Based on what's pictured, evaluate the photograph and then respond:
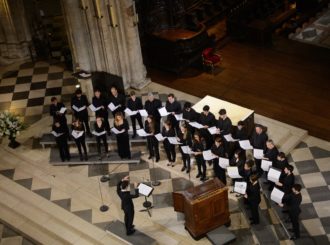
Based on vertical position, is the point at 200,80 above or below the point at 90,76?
below

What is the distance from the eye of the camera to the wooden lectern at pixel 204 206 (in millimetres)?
10383

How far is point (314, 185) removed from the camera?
11758mm

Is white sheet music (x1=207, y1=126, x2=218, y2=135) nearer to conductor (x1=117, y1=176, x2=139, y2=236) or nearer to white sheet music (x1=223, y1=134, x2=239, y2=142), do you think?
white sheet music (x1=223, y1=134, x2=239, y2=142)

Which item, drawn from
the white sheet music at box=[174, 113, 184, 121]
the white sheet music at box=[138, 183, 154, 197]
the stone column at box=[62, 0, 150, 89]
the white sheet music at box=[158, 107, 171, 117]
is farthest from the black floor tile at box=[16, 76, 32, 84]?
the white sheet music at box=[138, 183, 154, 197]

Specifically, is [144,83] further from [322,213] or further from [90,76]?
[322,213]

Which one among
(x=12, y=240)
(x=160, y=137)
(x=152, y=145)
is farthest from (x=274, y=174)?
(x=12, y=240)

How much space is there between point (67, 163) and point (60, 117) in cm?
101

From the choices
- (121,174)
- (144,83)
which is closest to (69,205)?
(121,174)

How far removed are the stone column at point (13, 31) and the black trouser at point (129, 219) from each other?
8301 mm

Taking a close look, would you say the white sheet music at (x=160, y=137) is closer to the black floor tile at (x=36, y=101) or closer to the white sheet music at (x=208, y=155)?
the white sheet music at (x=208, y=155)


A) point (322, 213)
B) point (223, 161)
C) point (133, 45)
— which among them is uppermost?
point (133, 45)

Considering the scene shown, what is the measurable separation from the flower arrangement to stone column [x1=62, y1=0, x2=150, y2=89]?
2136 mm

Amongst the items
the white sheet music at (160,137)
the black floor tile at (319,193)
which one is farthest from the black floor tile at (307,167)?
the white sheet music at (160,137)

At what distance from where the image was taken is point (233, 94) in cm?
1471
